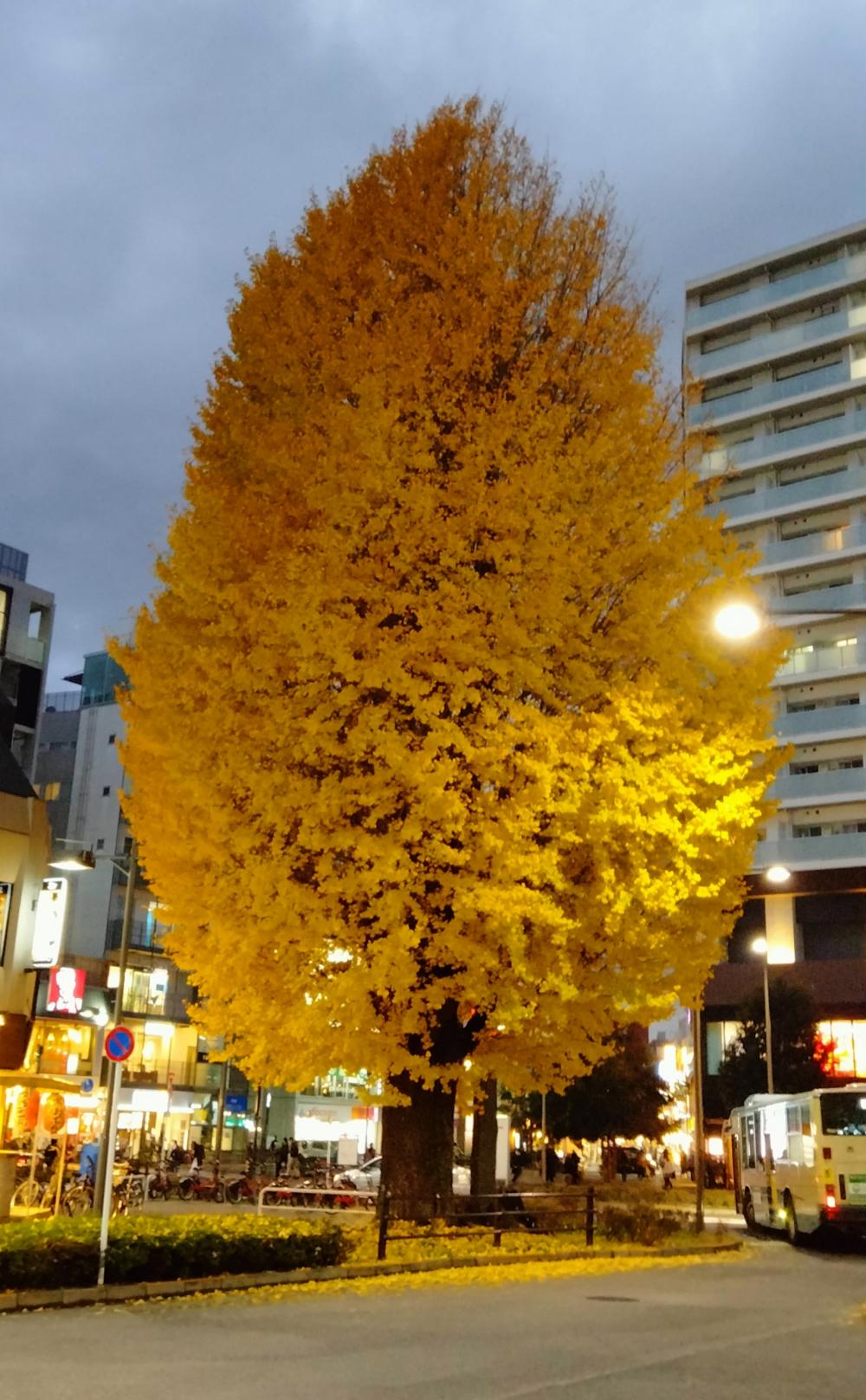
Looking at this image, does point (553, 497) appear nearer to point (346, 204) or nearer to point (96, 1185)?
point (346, 204)

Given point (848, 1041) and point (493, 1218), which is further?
point (848, 1041)

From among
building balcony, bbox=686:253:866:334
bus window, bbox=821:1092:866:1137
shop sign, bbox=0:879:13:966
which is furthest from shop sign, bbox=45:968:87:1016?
building balcony, bbox=686:253:866:334

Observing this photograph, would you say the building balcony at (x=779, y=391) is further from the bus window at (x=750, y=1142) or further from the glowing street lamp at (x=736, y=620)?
the glowing street lamp at (x=736, y=620)

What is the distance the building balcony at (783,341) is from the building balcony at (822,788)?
2011 centimetres

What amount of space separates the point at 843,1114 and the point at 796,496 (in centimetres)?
4205

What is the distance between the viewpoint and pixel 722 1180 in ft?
176

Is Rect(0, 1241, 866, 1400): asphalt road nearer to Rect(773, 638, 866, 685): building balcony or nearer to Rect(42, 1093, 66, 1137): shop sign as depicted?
Rect(42, 1093, 66, 1137): shop sign

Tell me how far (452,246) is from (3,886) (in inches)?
649

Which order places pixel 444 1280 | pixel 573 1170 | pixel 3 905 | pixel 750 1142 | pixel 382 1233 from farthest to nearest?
pixel 573 1170, pixel 750 1142, pixel 3 905, pixel 382 1233, pixel 444 1280

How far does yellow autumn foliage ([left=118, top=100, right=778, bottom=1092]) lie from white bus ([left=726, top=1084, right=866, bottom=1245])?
707 cm

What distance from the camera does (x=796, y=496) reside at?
58.4 metres

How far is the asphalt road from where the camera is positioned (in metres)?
7.87

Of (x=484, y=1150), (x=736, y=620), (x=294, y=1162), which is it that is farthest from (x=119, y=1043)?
(x=294, y=1162)

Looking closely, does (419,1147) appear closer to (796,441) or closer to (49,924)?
(49,924)
